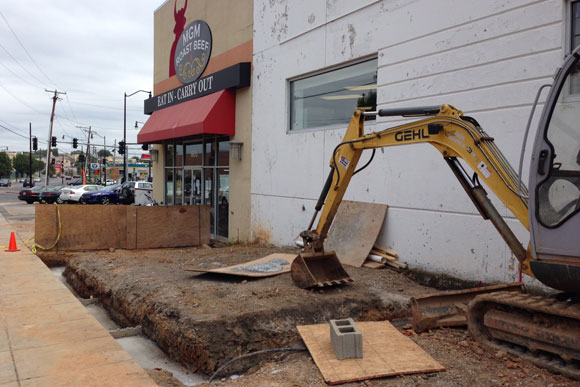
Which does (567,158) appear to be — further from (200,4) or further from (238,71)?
(200,4)

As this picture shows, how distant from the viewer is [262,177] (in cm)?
1272

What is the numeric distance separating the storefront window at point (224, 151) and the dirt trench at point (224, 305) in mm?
6169

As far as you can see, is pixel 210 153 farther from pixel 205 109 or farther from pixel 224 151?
pixel 205 109

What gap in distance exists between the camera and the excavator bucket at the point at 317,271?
268 inches

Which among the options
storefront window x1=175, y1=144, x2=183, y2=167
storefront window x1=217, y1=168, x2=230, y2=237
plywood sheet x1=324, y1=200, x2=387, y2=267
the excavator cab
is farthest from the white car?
the excavator cab

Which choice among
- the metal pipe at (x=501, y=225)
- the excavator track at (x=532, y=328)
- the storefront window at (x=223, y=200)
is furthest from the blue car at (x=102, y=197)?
the excavator track at (x=532, y=328)

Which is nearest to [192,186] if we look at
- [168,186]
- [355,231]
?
[168,186]

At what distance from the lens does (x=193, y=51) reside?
1652 cm

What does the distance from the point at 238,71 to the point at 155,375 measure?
10000mm

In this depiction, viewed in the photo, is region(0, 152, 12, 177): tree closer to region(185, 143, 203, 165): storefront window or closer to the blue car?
the blue car

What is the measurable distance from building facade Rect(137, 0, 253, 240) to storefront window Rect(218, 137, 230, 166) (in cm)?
3

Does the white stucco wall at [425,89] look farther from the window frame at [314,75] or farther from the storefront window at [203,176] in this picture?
the storefront window at [203,176]

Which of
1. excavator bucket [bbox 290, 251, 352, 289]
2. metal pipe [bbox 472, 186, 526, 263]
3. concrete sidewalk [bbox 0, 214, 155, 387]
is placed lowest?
concrete sidewalk [bbox 0, 214, 155, 387]

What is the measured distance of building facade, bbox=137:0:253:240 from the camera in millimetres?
13641
